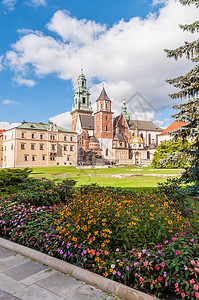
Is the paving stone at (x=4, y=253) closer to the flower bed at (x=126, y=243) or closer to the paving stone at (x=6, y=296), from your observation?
the flower bed at (x=126, y=243)

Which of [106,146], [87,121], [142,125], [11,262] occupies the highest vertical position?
[142,125]

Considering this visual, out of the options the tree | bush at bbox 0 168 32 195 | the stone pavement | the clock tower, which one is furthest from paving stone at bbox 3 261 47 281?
the clock tower

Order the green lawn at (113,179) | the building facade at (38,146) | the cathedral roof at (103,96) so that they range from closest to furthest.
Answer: the green lawn at (113,179), the building facade at (38,146), the cathedral roof at (103,96)

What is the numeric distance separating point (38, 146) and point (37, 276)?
57879 millimetres

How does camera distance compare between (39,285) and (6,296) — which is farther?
(39,285)

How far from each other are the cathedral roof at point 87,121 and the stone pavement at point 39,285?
74516mm

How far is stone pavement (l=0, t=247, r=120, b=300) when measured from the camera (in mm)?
2912

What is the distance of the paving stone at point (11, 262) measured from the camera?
12.5 ft

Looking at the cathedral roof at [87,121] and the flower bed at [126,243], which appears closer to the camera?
the flower bed at [126,243]

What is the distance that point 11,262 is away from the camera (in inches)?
157

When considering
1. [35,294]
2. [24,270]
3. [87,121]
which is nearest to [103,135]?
[87,121]

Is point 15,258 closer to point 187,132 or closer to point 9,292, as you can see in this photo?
point 9,292

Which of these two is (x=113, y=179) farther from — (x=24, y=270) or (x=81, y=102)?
(x=81, y=102)

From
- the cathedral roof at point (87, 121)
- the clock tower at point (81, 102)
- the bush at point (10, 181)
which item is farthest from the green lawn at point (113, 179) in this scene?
the clock tower at point (81, 102)
